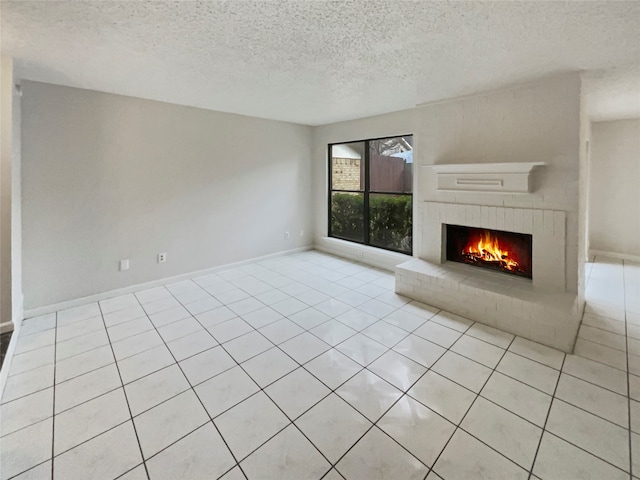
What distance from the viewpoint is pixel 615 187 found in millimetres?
4953

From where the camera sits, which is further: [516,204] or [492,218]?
[492,218]

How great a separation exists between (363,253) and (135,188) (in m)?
3.36

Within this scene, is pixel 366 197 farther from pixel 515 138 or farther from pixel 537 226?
pixel 537 226

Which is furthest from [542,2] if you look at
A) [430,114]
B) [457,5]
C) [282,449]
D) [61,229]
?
[61,229]

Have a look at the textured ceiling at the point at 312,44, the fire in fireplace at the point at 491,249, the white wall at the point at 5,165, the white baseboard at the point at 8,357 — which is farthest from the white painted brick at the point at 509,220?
the white wall at the point at 5,165

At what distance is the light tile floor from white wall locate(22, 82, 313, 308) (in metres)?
0.67

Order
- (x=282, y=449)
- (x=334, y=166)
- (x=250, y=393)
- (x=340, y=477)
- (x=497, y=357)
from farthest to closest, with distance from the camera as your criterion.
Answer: (x=334, y=166) → (x=497, y=357) → (x=250, y=393) → (x=282, y=449) → (x=340, y=477)

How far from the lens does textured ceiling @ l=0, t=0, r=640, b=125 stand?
1712 mm

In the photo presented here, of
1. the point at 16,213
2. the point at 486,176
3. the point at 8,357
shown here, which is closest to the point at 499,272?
the point at 486,176

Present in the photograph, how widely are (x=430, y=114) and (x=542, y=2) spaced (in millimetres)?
2091

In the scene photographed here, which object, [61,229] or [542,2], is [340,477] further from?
[61,229]

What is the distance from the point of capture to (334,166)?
5547 mm

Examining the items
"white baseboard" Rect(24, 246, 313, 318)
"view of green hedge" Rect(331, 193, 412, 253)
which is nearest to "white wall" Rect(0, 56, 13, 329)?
"white baseboard" Rect(24, 246, 313, 318)

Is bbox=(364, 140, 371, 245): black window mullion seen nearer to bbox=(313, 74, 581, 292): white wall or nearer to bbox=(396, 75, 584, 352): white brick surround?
bbox=(313, 74, 581, 292): white wall
